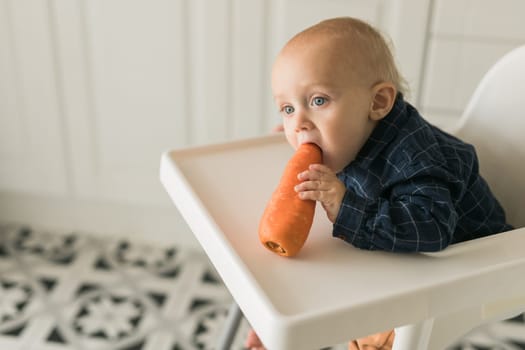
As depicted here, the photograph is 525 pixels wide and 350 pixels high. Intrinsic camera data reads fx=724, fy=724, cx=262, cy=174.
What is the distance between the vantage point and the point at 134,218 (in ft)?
6.16

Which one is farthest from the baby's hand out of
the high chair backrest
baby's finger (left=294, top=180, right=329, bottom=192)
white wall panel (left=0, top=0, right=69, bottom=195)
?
white wall panel (left=0, top=0, right=69, bottom=195)

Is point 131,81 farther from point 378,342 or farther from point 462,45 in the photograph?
point 378,342

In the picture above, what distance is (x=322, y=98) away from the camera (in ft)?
2.58

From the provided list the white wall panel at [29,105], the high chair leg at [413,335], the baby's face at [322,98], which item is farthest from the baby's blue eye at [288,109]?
the white wall panel at [29,105]

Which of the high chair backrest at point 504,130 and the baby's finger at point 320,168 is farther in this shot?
the high chair backrest at point 504,130

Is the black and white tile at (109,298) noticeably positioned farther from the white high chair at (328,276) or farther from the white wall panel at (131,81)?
the white high chair at (328,276)

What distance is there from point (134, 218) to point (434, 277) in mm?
1257

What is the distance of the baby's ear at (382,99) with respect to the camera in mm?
811

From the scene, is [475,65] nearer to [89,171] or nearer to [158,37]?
[158,37]

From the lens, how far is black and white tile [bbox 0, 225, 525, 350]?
1.56 metres

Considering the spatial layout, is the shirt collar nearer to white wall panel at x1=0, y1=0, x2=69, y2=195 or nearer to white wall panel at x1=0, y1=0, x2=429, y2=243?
white wall panel at x1=0, y1=0, x2=429, y2=243

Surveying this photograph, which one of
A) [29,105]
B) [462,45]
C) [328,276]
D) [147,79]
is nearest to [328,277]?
[328,276]

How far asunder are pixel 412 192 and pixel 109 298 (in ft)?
3.50

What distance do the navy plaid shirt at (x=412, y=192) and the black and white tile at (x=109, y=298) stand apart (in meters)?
0.71
